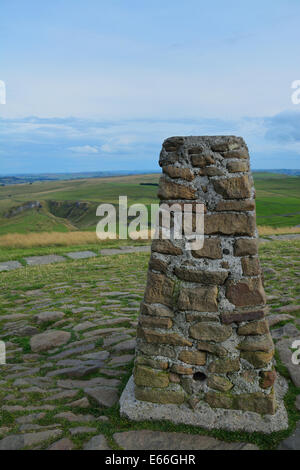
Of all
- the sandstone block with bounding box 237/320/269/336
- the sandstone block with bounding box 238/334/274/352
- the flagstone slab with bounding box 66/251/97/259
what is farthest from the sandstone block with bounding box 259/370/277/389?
the flagstone slab with bounding box 66/251/97/259

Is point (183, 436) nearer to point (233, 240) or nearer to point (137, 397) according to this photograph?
point (137, 397)

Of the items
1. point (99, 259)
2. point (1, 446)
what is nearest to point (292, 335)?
point (1, 446)

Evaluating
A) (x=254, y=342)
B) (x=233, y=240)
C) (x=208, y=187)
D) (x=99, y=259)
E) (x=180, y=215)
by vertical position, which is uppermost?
(x=208, y=187)

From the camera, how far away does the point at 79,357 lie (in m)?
5.32

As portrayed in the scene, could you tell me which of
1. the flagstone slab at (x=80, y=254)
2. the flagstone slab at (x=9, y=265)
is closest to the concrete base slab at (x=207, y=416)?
the flagstone slab at (x=9, y=265)

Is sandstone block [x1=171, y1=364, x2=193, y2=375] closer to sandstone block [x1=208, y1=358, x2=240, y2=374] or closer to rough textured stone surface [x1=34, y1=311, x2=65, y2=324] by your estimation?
sandstone block [x1=208, y1=358, x2=240, y2=374]

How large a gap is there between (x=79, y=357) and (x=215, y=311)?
2.45 m

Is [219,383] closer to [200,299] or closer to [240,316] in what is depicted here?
[240,316]

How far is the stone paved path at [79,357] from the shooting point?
11.4 ft

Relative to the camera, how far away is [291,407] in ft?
12.8

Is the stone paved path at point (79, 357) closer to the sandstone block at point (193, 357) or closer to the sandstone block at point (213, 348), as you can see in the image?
the sandstone block at point (193, 357)

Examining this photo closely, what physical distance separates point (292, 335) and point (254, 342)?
2179 millimetres

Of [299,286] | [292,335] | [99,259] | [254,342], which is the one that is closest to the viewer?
[254,342]

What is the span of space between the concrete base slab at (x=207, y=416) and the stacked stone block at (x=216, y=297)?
6cm
